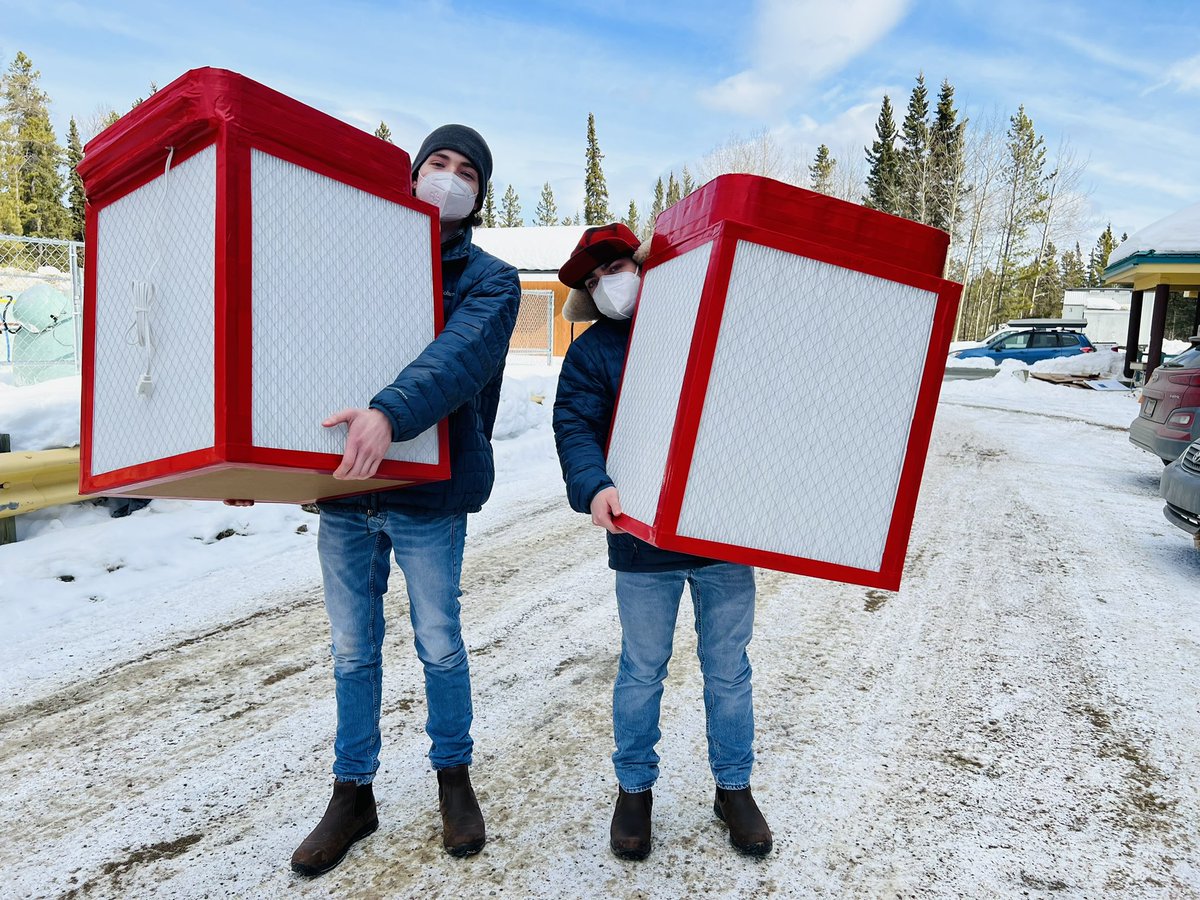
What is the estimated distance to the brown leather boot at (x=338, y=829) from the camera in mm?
2029

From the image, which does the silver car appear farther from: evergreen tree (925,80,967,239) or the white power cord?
evergreen tree (925,80,967,239)

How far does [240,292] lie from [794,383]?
4.04 ft

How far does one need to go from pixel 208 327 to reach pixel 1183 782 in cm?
323

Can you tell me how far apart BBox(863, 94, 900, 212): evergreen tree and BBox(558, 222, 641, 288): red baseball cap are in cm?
4587

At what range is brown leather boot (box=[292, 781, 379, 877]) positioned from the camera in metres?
2.03

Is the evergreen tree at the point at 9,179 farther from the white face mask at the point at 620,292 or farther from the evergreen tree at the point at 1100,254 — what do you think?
the evergreen tree at the point at 1100,254

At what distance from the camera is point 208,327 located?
5.01ft

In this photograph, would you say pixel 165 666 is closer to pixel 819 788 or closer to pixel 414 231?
pixel 414 231

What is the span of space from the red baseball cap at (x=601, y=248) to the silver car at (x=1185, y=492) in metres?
4.74

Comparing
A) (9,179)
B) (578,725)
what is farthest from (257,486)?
(9,179)

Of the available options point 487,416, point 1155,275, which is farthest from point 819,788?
point 1155,275

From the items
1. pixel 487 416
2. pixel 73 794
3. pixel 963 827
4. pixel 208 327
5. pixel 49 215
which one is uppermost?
pixel 49 215

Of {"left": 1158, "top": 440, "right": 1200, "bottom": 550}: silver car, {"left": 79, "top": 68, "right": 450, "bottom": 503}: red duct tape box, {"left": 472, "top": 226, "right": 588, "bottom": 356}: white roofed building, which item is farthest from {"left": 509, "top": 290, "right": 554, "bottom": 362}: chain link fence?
{"left": 79, "top": 68, "right": 450, "bottom": 503}: red duct tape box

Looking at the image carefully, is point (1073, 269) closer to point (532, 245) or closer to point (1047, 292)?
point (1047, 292)
